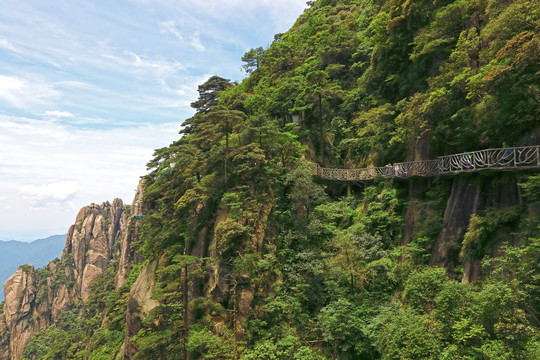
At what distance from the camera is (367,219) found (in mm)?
18625

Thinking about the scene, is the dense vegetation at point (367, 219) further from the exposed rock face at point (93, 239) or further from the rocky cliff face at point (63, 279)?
the exposed rock face at point (93, 239)

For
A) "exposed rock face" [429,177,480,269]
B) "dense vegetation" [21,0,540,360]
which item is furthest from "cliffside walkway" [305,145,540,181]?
"exposed rock face" [429,177,480,269]

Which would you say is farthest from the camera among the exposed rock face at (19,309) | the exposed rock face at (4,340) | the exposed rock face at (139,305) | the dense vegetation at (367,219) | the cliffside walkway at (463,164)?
the exposed rock face at (19,309)

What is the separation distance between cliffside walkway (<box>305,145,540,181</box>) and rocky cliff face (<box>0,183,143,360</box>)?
5299 cm

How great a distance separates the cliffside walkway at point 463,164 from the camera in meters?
11.6

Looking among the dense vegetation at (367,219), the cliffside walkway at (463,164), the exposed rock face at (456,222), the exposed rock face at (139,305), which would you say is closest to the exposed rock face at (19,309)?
the exposed rock face at (139,305)

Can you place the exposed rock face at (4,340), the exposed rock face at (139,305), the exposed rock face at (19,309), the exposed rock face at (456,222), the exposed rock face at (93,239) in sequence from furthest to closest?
1. the exposed rock face at (93,239)
2. the exposed rock face at (19,309)
3. the exposed rock face at (4,340)
4. the exposed rock face at (139,305)
5. the exposed rock face at (456,222)

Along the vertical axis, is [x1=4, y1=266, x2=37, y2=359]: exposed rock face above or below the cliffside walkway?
below

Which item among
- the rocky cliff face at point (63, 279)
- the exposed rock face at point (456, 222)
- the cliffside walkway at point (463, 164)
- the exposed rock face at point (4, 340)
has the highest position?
the cliffside walkway at point (463, 164)

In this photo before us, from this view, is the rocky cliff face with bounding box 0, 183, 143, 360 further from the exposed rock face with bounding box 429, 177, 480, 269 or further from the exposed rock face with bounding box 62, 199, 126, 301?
the exposed rock face with bounding box 429, 177, 480, 269

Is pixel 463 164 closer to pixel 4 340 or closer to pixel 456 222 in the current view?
pixel 456 222

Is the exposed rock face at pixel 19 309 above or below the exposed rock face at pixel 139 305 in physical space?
below

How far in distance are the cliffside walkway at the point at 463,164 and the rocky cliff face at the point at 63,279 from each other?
5299 centimetres

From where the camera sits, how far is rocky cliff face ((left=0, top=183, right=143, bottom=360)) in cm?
6538
